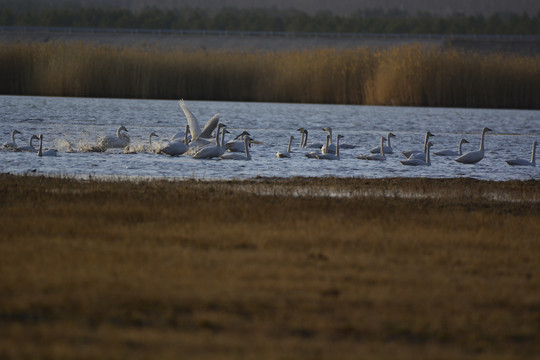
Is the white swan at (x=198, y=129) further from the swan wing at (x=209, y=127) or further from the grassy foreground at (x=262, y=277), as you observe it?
the grassy foreground at (x=262, y=277)

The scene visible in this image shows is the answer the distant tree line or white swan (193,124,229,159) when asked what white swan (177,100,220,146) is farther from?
the distant tree line

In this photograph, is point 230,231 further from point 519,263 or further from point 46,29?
point 46,29

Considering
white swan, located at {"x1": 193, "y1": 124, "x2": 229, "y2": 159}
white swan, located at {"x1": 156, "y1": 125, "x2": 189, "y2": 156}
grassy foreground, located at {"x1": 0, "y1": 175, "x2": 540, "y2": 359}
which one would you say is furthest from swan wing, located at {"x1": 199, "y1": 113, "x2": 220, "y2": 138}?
grassy foreground, located at {"x1": 0, "y1": 175, "x2": 540, "y2": 359}

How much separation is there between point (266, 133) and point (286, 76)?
940 cm

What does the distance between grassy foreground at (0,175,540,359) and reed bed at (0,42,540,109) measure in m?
18.7

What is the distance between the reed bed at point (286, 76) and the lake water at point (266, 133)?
1.47 ft

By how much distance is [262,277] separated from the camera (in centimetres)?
459

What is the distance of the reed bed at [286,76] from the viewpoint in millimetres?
26047

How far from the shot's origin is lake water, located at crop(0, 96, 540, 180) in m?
11.3

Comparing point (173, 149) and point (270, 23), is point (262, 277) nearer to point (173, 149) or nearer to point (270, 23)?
point (173, 149)

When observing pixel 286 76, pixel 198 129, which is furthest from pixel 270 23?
pixel 198 129

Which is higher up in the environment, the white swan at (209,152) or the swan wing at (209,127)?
the swan wing at (209,127)

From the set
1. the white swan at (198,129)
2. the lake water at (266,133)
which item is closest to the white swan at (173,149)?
the lake water at (266,133)

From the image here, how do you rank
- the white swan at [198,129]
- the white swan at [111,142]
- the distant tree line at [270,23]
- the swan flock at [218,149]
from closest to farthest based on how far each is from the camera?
the swan flock at [218,149], the white swan at [111,142], the white swan at [198,129], the distant tree line at [270,23]
